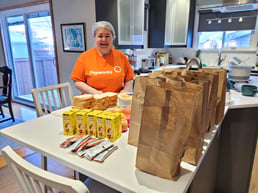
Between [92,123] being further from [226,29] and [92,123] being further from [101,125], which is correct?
[226,29]

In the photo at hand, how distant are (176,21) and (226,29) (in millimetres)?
1241

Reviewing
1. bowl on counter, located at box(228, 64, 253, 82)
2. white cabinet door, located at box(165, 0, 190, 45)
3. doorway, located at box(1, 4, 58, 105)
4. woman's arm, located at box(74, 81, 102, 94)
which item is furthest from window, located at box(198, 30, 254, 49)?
woman's arm, located at box(74, 81, 102, 94)

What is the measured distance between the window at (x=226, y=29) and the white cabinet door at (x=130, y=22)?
2.19 m

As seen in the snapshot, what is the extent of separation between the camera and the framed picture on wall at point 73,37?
9.56 feet

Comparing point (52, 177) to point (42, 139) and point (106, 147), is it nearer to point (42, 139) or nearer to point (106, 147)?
point (106, 147)

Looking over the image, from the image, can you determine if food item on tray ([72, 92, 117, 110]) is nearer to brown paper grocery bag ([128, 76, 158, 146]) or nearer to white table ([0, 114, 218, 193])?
white table ([0, 114, 218, 193])

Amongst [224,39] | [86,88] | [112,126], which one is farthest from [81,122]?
[224,39]

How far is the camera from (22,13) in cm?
394

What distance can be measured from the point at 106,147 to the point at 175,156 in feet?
1.06

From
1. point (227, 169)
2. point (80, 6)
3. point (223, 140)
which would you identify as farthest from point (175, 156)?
point (80, 6)

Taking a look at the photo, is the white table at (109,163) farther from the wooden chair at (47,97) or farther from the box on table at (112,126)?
the wooden chair at (47,97)

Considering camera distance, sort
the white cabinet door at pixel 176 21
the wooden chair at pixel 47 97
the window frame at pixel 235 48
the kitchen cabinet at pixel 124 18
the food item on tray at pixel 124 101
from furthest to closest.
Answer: the window frame at pixel 235 48 < the white cabinet door at pixel 176 21 < the kitchen cabinet at pixel 124 18 < the wooden chair at pixel 47 97 < the food item on tray at pixel 124 101

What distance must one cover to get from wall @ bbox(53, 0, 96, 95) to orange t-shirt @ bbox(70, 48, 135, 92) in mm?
1164

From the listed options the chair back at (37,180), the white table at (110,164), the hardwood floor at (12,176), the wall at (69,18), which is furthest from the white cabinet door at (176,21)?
the chair back at (37,180)
